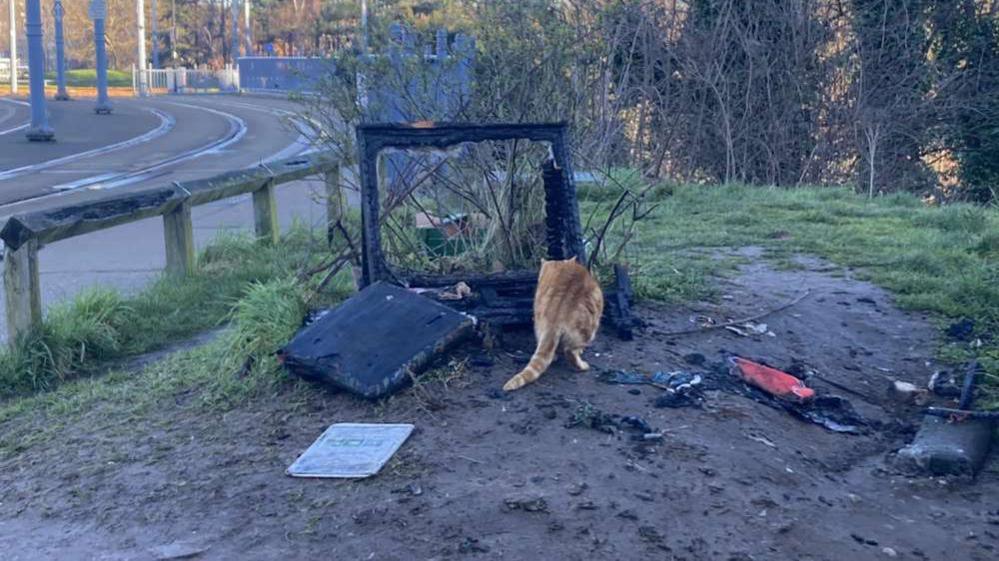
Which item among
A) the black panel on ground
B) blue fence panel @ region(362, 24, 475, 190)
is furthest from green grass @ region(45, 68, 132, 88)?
the black panel on ground

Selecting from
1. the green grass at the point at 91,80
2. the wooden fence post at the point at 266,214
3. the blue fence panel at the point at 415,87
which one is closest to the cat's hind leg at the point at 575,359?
the blue fence panel at the point at 415,87

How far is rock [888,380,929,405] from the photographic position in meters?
5.56

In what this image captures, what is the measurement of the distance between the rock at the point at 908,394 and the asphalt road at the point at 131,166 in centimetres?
458

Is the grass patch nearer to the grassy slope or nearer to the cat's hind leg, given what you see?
the grassy slope

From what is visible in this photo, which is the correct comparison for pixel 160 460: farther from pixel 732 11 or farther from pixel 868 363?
pixel 732 11

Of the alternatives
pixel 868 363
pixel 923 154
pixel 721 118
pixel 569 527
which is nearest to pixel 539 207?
pixel 868 363

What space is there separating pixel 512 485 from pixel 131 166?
789 inches

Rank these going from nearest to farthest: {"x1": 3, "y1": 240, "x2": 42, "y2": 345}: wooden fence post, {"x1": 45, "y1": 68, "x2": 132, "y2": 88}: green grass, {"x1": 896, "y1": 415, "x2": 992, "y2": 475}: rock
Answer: {"x1": 896, "y1": 415, "x2": 992, "y2": 475}: rock < {"x1": 3, "y1": 240, "x2": 42, "y2": 345}: wooden fence post < {"x1": 45, "y1": 68, "x2": 132, "y2": 88}: green grass

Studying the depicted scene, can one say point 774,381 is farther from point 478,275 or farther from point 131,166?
point 131,166

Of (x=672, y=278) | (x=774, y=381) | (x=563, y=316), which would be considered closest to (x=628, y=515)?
(x=563, y=316)

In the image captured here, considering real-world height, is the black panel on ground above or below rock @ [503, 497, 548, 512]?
above

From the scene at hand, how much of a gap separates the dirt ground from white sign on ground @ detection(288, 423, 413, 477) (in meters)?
0.06

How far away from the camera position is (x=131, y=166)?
22625mm

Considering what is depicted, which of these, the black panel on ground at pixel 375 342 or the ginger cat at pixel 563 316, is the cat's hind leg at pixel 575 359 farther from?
the black panel on ground at pixel 375 342
